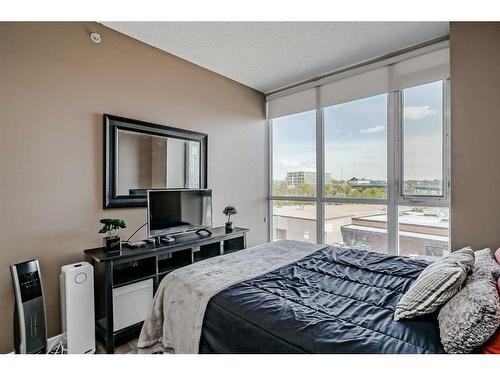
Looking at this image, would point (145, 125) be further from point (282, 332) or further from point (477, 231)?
point (477, 231)

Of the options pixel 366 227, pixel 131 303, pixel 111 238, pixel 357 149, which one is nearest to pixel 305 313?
pixel 131 303

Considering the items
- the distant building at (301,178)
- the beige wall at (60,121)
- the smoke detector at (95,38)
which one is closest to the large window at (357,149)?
the distant building at (301,178)

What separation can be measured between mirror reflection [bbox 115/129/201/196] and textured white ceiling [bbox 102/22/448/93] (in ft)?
3.23

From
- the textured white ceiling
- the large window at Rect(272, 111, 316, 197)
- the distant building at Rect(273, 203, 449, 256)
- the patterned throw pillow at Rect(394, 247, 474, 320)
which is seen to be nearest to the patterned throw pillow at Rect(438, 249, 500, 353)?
the patterned throw pillow at Rect(394, 247, 474, 320)

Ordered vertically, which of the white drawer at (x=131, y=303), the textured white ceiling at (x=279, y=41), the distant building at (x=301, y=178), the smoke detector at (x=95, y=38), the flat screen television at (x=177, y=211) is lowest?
the white drawer at (x=131, y=303)

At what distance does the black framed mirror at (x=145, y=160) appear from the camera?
8.02 ft

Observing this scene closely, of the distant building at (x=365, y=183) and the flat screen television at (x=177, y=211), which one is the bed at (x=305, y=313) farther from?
the distant building at (x=365, y=183)

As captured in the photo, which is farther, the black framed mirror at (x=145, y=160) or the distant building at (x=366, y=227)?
the distant building at (x=366, y=227)

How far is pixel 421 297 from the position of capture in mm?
1171

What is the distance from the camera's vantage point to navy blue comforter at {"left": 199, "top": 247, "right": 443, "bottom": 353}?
1.05 metres

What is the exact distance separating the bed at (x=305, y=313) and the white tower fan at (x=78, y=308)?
1.90 feet

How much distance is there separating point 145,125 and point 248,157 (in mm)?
1688
